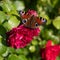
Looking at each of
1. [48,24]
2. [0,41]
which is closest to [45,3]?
[48,24]

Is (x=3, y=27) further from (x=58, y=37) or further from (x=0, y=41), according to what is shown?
(x=58, y=37)

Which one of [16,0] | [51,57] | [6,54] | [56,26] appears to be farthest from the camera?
[16,0]

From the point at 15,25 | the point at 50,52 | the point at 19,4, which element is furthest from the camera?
the point at 19,4

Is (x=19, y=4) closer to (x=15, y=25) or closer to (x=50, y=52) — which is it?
(x=15, y=25)

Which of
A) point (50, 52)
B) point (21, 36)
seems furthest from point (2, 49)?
point (50, 52)

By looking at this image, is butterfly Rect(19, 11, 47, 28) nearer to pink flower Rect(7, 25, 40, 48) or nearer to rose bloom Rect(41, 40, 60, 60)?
pink flower Rect(7, 25, 40, 48)

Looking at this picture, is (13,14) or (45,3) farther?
(45,3)
